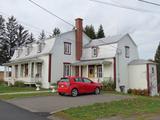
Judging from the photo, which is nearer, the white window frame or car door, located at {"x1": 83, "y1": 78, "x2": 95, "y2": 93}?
car door, located at {"x1": 83, "y1": 78, "x2": 95, "y2": 93}

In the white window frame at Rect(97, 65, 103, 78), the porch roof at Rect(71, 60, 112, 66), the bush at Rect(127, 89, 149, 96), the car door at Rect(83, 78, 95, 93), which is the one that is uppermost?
the porch roof at Rect(71, 60, 112, 66)

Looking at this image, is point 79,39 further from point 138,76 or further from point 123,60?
point 138,76

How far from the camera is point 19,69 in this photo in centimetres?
4309

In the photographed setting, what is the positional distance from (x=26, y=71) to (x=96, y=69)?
11293mm

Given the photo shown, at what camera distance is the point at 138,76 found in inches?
1426

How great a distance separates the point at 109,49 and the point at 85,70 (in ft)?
15.7

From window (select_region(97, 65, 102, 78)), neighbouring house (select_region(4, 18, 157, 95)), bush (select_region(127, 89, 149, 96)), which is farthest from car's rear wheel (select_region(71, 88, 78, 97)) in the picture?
bush (select_region(127, 89, 149, 96))

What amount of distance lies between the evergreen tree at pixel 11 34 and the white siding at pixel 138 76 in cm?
4517

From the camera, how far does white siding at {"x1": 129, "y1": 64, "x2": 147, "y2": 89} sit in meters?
35.6

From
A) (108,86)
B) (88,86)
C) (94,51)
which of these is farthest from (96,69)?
(88,86)

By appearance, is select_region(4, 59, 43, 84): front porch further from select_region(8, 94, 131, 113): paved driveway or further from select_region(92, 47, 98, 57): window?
select_region(8, 94, 131, 113): paved driveway

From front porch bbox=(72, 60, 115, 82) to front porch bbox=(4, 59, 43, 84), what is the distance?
4889 mm

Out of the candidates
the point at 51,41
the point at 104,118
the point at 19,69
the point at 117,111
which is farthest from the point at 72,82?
the point at 19,69

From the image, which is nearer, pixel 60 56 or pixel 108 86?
pixel 108 86
